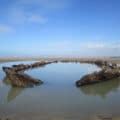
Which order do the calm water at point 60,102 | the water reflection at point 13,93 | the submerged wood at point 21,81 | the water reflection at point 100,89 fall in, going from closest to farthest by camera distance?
the calm water at point 60,102, the water reflection at point 13,93, the water reflection at point 100,89, the submerged wood at point 21,81

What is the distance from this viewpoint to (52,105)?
14.5 meters

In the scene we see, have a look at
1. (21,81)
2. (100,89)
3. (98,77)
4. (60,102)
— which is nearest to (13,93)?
(21,81)

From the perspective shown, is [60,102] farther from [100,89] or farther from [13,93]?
[100,89]

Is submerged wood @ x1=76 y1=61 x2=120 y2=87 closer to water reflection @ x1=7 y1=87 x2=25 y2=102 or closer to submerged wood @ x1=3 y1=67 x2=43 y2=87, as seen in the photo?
submerged wood @ x1=3 y1=67 x2=43 y2=87

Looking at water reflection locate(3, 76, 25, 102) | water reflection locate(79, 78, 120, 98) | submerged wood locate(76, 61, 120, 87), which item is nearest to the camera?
water reflection locate(3, 76, 25, 102)

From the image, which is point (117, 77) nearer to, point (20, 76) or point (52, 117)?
point (20, 76)

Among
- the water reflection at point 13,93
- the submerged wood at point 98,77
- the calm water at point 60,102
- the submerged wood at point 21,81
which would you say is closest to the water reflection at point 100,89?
the calm water at point 60,102

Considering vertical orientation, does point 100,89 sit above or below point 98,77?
below

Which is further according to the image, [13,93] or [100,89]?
[100,89]

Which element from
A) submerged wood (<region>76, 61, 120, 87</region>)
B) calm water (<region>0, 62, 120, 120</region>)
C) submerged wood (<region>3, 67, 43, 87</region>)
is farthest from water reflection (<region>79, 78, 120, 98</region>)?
submerged wood (<region>3, 67, 43, 87</region>)

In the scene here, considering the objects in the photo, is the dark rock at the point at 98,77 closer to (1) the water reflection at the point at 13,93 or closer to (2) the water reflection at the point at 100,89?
(2) the water reflection at the point at 100,89

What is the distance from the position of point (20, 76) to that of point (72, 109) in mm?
9790

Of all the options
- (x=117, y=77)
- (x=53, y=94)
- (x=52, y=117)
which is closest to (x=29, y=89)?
(x=53, y=94)

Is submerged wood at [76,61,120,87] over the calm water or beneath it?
over
